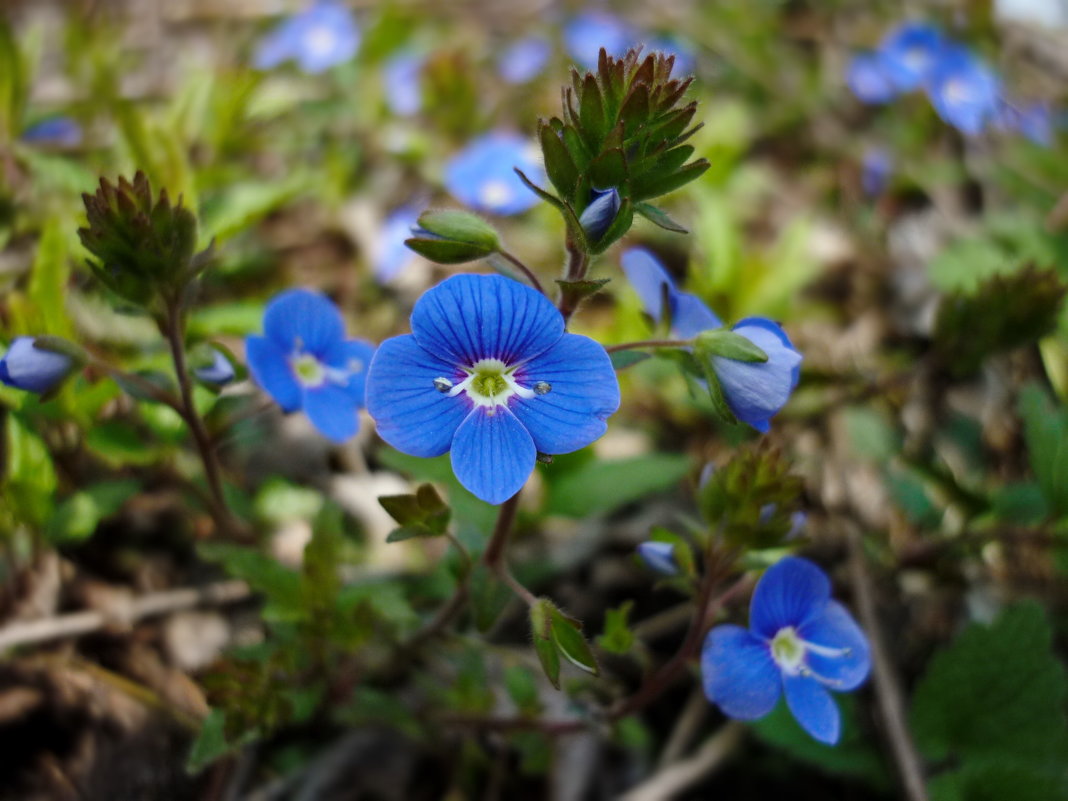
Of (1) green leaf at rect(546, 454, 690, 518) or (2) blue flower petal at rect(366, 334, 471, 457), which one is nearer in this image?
(2) blue flower petal at rect(366, 334, 471, 457)

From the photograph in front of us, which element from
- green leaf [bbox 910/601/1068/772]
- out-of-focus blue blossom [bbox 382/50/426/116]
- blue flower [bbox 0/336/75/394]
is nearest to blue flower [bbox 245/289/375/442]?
blue flower [bbox 0/336/75/394]

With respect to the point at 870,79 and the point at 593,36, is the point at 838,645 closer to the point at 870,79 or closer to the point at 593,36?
the point at 870,79

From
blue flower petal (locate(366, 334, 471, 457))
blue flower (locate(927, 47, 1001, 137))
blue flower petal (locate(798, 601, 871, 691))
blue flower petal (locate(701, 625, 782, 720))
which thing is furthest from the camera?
blue flower (locate(927, 47, 1001, 137))

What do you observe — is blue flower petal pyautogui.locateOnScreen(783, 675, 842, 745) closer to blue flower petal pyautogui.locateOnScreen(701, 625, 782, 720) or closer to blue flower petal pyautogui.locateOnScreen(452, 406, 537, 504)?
blue flower petal pyautogui.locateOnScreen(701, 625, 782, 720)

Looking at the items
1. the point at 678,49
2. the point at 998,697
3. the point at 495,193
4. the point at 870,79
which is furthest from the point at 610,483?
the point at 870,79

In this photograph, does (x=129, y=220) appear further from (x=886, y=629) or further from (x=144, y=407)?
(x=886, y=629)

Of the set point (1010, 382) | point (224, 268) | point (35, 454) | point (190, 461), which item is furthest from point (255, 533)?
point (1010, 382)

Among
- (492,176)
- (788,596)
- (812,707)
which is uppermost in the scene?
(492,176)

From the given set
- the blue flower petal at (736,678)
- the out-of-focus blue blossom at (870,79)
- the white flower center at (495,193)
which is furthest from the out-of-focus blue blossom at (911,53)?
the blue flower petal at (736,678)
